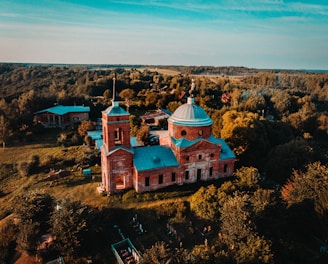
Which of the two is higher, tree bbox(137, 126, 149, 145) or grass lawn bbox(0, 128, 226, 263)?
tree bbox(137, 126, 149, 145)

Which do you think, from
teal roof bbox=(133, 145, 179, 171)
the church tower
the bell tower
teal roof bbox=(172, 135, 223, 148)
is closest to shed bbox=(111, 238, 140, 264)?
the church tower

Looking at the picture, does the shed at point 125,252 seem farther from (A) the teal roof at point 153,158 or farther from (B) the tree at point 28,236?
(A) the teal roof at point 153,158

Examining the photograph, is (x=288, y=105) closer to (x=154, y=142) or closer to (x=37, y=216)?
(x=154, y=142)

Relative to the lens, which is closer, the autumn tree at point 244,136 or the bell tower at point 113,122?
the bell tower at point 113,122

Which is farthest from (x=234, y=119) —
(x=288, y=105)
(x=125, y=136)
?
(x=288, y=105)

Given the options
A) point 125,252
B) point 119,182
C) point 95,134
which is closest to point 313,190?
point 125,252

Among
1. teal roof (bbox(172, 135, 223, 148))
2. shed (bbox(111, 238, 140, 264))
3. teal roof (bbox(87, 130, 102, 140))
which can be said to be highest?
teal roof (bbox(172, 135, 223, 148))

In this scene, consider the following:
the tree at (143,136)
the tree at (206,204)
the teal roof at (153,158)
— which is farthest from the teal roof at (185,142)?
the tree at (143,136)

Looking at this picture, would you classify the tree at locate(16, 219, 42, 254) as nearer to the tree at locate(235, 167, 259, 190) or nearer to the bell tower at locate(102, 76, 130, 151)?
the bell tower at locate(102, 76, 130, 151)
